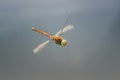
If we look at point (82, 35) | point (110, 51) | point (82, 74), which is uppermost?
point (82, 35)

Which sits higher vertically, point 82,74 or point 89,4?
point 89,4

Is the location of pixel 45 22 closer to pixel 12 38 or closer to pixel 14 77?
pixel 12 38

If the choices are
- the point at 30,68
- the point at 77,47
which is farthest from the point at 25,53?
the point at 77,47

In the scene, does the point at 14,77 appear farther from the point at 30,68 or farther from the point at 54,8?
the point at 54,8

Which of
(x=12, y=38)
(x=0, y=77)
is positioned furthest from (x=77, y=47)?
(x=0, y=77)

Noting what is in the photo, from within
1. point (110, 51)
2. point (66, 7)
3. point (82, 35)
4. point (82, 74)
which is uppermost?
point (66, 7)

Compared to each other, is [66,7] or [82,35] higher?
[66,7]
